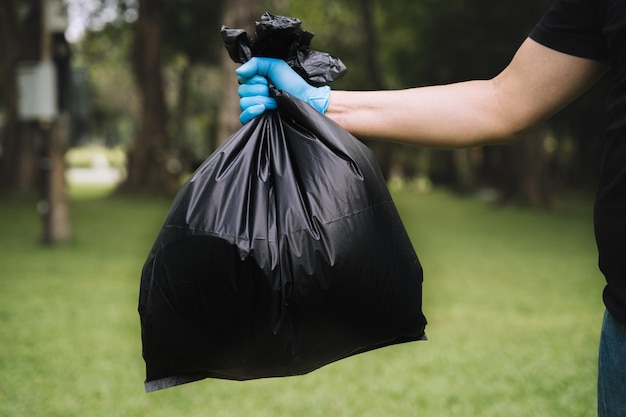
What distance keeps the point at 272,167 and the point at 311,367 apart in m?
0.58

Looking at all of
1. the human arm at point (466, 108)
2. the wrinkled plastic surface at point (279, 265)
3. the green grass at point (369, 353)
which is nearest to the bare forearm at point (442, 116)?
the human arm at point (466, 108)

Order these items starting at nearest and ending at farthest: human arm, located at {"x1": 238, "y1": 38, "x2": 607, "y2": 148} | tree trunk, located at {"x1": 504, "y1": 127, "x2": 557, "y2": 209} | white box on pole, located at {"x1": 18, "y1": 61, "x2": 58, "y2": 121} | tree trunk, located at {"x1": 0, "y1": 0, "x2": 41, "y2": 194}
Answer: human arm, located at {"x1": 238, "y1": 38, "x2": 607, "y2": 148}, white box on pole, located at {"x1": 18, "y1": 61, "x2": 58, "y2": 121}, tree trunk, located at {"x1": 504, "y1": 127, "x2": 557, "y2": 209}, tree trunk, located at {"x1": 0, "y1": 0, "x2": 41, "y2": 194}

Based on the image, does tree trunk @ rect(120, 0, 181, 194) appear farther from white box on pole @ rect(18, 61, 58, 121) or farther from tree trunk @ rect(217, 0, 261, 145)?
tree trunk @ rect(217, 0, 261, 145)

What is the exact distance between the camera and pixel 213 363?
2148mm

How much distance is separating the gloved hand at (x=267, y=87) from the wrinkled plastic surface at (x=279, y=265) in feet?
0.19

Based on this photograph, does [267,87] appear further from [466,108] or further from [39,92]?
[39,92]

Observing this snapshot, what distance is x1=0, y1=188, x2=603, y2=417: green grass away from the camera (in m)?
4.68

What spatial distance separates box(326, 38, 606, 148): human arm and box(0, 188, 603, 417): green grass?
2731 millimetres

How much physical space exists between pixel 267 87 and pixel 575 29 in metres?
0.87

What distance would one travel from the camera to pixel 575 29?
1.83 meters

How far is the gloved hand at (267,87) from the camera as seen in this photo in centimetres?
224

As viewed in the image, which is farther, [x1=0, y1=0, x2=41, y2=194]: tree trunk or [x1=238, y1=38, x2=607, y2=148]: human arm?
[x1=0, y1=0, x2=41, y2=194]: tree trunk

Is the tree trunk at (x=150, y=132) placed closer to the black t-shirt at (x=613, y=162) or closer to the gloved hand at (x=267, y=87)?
the gloved hand at (x=267, y=87)

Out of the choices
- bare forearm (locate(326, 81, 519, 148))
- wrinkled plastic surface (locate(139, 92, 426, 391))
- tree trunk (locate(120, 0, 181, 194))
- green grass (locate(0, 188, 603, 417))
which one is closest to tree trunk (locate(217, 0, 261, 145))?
green grass (locate(0, 188, 603, 417))
